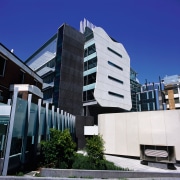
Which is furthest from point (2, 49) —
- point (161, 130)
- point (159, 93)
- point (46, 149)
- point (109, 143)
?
point (159, 93)

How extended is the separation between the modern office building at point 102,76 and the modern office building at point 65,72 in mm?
2012

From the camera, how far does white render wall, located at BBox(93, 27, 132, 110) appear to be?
42.8 metres

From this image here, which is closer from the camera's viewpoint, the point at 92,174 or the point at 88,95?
the point at 92,174

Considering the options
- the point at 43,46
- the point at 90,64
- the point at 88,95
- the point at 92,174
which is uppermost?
the point at 43,46

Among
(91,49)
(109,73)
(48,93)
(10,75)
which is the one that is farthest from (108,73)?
(10,75)

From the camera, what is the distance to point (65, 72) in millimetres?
41781

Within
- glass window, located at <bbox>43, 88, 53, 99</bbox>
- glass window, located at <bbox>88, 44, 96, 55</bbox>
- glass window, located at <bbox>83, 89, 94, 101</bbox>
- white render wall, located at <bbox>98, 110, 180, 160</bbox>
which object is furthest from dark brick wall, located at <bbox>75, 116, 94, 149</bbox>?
glass window, located at <bbox>88, 44, 96, 55</bbox>

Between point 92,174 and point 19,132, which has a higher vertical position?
point 19,132

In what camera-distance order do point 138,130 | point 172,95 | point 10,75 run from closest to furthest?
point 10,75 < point 138,130 < point 172,95

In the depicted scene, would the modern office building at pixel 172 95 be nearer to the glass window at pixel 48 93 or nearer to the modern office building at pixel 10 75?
the glass window at pixel 48 93

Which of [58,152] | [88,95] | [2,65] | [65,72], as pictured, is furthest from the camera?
[88,95]

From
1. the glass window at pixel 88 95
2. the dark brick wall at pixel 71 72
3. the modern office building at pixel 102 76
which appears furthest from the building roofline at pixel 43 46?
the glass window at pixel 88 95

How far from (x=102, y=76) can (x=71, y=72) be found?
316 inches

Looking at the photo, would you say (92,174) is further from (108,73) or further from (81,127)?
(108,73)
